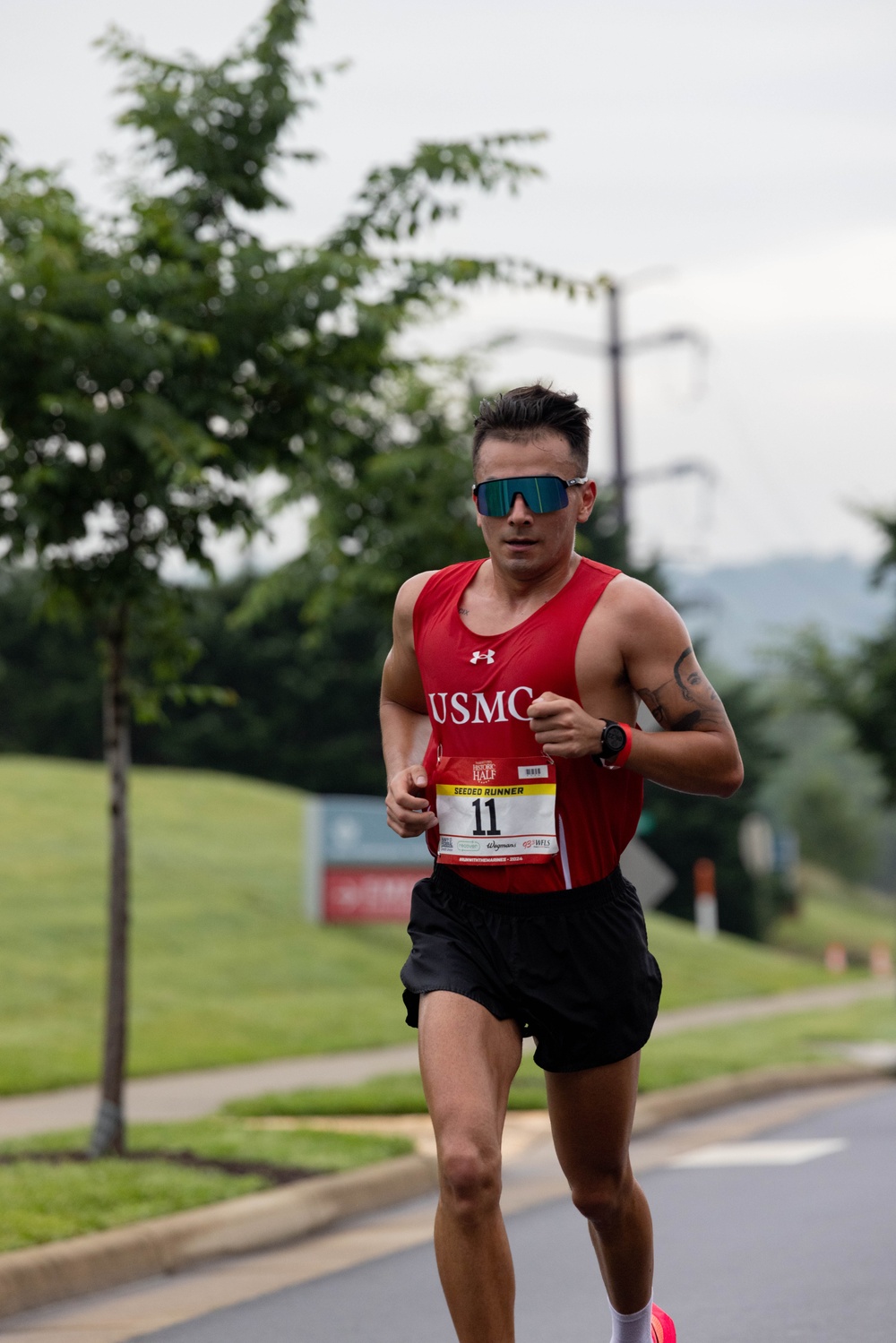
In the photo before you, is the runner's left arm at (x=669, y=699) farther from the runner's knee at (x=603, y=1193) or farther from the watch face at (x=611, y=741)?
the runner's knee at (x=603, y=1193)

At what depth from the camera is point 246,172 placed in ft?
31.1

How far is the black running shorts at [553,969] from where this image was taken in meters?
4.21

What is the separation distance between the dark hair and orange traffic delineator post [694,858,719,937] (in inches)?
1269

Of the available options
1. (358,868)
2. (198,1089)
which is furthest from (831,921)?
(198,1089)

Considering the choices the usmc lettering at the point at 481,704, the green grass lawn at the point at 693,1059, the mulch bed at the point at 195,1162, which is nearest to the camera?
the usmc lettering at the point at 481,704

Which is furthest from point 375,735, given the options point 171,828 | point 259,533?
point 259,533

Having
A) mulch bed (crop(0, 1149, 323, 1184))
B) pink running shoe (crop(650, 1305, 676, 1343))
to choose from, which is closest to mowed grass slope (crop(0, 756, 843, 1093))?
mulch bed (crop(0, 1149, 323, 1184))

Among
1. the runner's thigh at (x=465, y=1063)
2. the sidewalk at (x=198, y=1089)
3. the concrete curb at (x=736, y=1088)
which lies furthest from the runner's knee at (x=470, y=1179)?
the concrete curb at (x=736, y=1088)

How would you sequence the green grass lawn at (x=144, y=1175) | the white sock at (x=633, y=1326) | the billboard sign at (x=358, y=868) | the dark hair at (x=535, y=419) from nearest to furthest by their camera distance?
the dark hair at (x=535, y=419) < the white sock at (x=633, y=1326) < the green grass lawn at (x=144, y=1175) < the billboard sign at (x=358, y=868)

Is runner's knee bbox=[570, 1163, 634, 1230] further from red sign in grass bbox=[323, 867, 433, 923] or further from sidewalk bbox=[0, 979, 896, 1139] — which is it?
red sign in grass bbox=[323, 867, 433, 923]

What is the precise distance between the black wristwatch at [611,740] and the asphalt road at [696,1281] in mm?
2563

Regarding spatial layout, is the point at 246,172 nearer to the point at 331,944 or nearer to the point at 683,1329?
the point at 683,1329

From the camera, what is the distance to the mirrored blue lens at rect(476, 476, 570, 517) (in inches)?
168

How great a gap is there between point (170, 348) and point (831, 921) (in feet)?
185
